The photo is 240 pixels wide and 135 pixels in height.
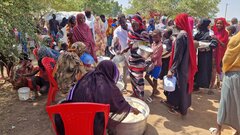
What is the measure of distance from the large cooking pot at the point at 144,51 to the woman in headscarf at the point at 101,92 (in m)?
1.55

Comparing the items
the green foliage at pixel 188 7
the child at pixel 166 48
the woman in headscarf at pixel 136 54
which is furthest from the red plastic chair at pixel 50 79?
the green foliage at pixel 188 7

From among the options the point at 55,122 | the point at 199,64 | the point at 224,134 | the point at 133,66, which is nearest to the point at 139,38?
the point at 133,66

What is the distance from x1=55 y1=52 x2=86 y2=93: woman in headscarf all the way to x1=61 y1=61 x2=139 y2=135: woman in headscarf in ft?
3.98

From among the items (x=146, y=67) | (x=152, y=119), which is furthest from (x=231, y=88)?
(x=146, y=67)

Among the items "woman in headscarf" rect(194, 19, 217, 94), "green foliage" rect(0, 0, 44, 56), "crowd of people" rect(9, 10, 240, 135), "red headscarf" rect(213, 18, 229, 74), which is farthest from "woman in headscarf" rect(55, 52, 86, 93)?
"red headscarf" rect(213, 18, 229, 74)

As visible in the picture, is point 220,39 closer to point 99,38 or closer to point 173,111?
point 173,111

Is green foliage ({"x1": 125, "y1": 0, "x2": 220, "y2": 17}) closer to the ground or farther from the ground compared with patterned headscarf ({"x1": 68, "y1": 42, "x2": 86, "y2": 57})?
farther from the ground

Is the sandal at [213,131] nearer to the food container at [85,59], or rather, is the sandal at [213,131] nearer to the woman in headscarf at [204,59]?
the woman in headscarf at [204,59]

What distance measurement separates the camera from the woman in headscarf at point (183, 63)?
3.75m

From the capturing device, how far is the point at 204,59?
5.39 metres

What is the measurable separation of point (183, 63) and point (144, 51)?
0.77 m

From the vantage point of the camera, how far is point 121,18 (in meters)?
5.09

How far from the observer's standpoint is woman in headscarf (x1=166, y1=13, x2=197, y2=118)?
12.3 ft

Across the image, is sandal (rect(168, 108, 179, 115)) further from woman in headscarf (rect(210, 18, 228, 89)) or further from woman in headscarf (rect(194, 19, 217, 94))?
woman in headscarf (rect(210, 18, 228, 89))
